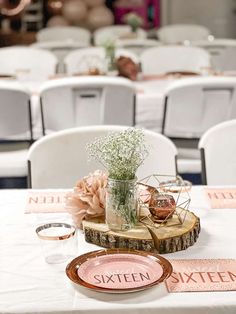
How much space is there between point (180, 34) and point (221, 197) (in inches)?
228

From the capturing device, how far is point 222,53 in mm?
5801

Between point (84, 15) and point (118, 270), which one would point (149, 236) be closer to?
point (118, 270)

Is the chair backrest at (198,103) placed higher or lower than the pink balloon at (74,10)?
higher

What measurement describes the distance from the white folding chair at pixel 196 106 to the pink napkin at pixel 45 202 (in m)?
1.45

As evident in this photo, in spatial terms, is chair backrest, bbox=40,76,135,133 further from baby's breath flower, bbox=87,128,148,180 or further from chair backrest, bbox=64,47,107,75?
baby's breath flower, bbox=87,128,148,180

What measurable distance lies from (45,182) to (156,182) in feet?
1.22

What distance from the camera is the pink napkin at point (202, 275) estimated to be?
134cm

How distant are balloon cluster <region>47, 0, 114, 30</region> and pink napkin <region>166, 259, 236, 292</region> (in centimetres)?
726

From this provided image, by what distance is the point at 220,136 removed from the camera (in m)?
2.41

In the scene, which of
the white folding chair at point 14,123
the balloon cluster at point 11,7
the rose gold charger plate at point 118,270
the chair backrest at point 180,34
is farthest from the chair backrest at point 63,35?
the rose gold charger plate at point 118,270

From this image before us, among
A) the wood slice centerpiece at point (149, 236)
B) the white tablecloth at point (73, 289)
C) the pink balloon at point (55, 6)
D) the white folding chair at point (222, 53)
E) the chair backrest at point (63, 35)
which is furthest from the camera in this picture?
the pink balloon at point (55, 6)

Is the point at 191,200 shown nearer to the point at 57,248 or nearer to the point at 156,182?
the point at 156,182

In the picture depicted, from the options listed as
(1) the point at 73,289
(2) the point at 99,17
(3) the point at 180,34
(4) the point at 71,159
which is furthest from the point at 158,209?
(2) the point at 99,17

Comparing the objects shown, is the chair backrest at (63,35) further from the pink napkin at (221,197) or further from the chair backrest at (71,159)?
the pink napkin at (221,197)
